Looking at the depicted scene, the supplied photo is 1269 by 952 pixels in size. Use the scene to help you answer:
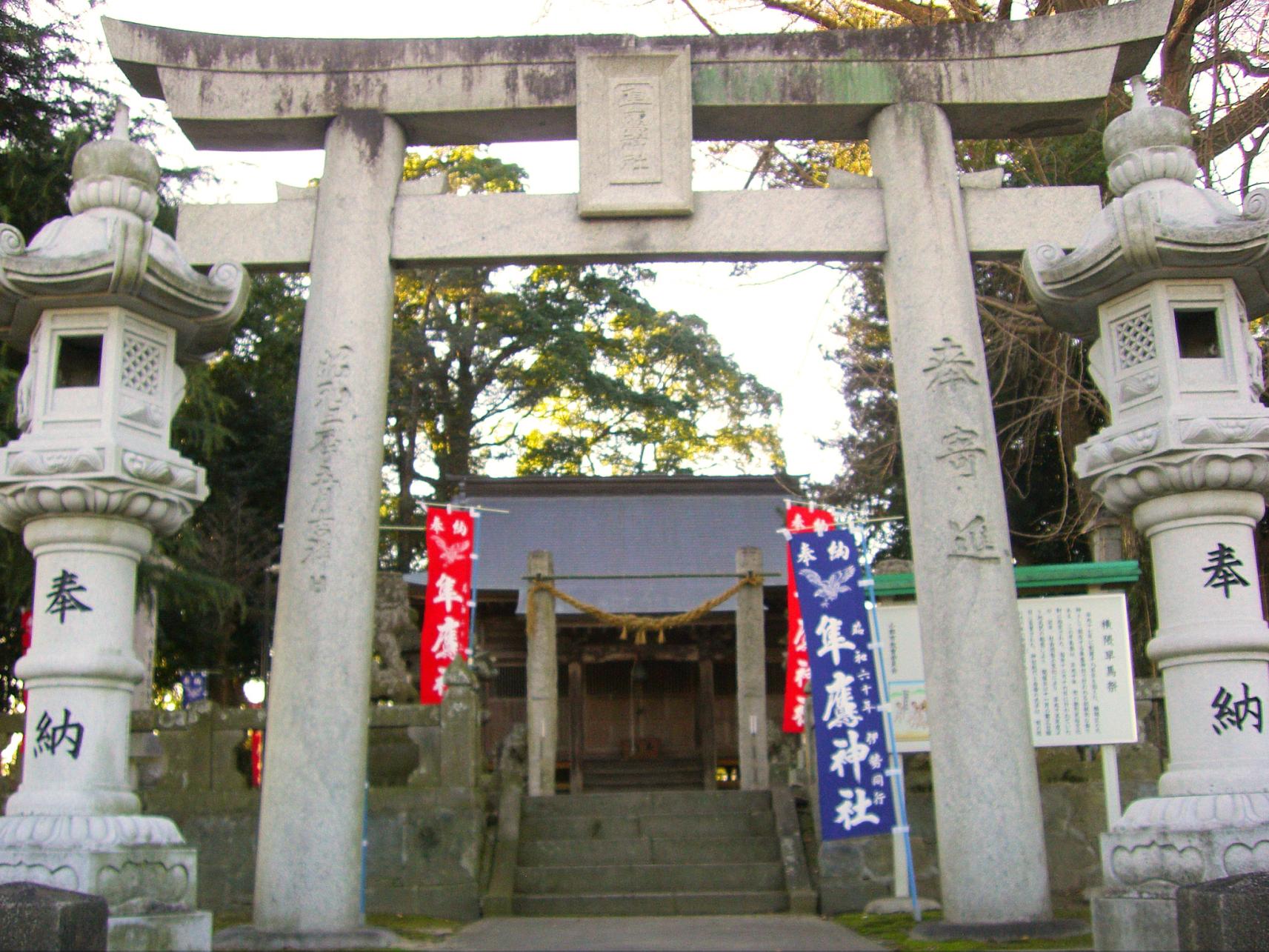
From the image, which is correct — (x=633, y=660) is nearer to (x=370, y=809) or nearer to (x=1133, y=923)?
(x=370, y=809)

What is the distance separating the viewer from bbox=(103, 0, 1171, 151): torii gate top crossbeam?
8.34 meters

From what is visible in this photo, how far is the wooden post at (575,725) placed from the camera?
19.3 m

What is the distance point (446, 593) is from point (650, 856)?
393cm

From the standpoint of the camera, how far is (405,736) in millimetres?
11719

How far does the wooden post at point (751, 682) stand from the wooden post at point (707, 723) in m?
3.91

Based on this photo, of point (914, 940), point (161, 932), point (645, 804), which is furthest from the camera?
point (645, 804)

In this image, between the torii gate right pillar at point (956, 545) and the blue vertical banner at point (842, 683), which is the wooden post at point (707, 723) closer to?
the blue vertical banner at point (842, 683)

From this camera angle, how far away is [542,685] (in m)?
15.4

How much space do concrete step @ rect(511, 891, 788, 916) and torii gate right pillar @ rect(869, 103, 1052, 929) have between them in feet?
14.1

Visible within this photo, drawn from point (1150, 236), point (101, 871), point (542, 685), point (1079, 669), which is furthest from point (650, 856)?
point (1150, 236)

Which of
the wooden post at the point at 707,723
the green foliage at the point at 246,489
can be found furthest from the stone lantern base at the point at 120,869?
the wooden post at the point at 707,723

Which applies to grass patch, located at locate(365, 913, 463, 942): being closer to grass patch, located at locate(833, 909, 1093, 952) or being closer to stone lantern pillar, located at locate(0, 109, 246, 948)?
grass patch, located at locate(833, 909, 1093, 952)

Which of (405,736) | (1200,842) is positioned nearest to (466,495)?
(405,736)

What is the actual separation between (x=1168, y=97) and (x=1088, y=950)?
25.7 feet
